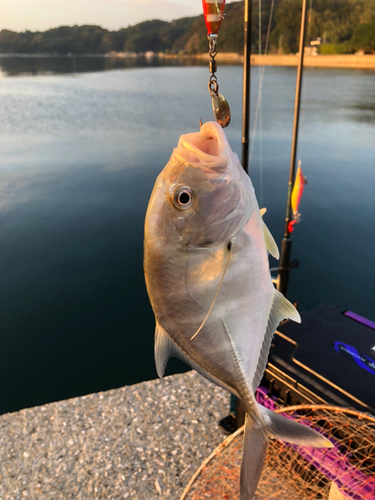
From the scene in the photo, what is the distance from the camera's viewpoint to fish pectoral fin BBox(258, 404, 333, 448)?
1.54 m

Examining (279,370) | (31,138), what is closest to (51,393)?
(279,370)

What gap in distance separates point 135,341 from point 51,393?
1768 millimetres

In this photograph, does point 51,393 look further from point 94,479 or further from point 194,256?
point 194,256

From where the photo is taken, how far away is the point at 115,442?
4309mm

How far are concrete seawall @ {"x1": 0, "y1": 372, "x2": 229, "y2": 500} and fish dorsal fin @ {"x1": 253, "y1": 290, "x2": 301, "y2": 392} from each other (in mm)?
2954

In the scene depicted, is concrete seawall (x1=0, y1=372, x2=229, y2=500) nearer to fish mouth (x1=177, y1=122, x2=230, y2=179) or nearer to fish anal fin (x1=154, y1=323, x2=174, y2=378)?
fish anal fin (x1=154, y1=323, x2=174, y2=378)

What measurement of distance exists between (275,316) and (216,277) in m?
0.39

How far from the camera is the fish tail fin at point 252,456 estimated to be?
1.61 m

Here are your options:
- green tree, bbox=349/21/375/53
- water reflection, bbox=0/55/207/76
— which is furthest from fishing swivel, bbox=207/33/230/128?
water reflection, bbox=0/55/207/76

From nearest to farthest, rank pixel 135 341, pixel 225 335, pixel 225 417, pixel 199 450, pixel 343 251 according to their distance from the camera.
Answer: pixel 225 335, pixel 199 450, pixel 225 417, pixel 135 341, pixel 343 251

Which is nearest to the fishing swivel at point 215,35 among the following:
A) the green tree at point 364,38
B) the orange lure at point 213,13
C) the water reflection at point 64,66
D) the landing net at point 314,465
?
the orange lure at point 213,13

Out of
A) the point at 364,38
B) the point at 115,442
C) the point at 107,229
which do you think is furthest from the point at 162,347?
the point at 364,38

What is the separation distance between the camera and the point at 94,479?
12.9 ft

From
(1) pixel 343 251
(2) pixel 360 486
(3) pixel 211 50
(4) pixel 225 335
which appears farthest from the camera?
(1) pixel 343 251
